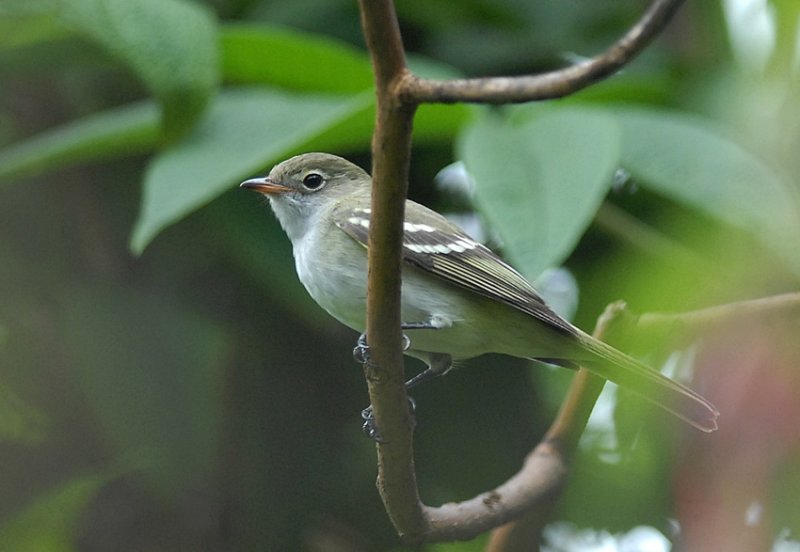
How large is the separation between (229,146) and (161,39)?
353 millimetres

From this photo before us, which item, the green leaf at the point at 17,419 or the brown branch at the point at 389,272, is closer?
the brown branch at the point at 389,272

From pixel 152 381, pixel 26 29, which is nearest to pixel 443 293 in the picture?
pixel 152 381

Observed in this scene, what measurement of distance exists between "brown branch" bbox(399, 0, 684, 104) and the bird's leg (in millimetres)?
633

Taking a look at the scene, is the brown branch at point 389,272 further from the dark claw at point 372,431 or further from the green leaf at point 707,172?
the green leaf at point 707,172

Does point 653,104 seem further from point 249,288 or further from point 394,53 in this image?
point 394,53

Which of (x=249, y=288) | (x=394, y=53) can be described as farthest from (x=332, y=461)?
(x=394, y=53)

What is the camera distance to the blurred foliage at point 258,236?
2920mm

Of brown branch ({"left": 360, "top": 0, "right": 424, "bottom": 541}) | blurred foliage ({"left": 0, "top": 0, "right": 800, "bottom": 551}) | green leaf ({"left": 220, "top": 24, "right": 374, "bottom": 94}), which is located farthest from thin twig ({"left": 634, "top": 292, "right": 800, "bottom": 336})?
green leaf ({"left": 220, "top": 24, "right": 374, "bottom": 94})

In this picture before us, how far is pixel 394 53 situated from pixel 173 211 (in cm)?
145

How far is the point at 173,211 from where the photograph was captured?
9.14ft

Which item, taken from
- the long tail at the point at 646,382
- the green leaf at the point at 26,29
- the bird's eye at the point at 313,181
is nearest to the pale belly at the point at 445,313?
the long tail at the point at 646,382

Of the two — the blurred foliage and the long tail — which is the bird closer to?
the long tail

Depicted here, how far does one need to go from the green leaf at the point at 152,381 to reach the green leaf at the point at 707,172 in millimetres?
1354

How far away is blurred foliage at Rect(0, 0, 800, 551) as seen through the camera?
2.92 m
